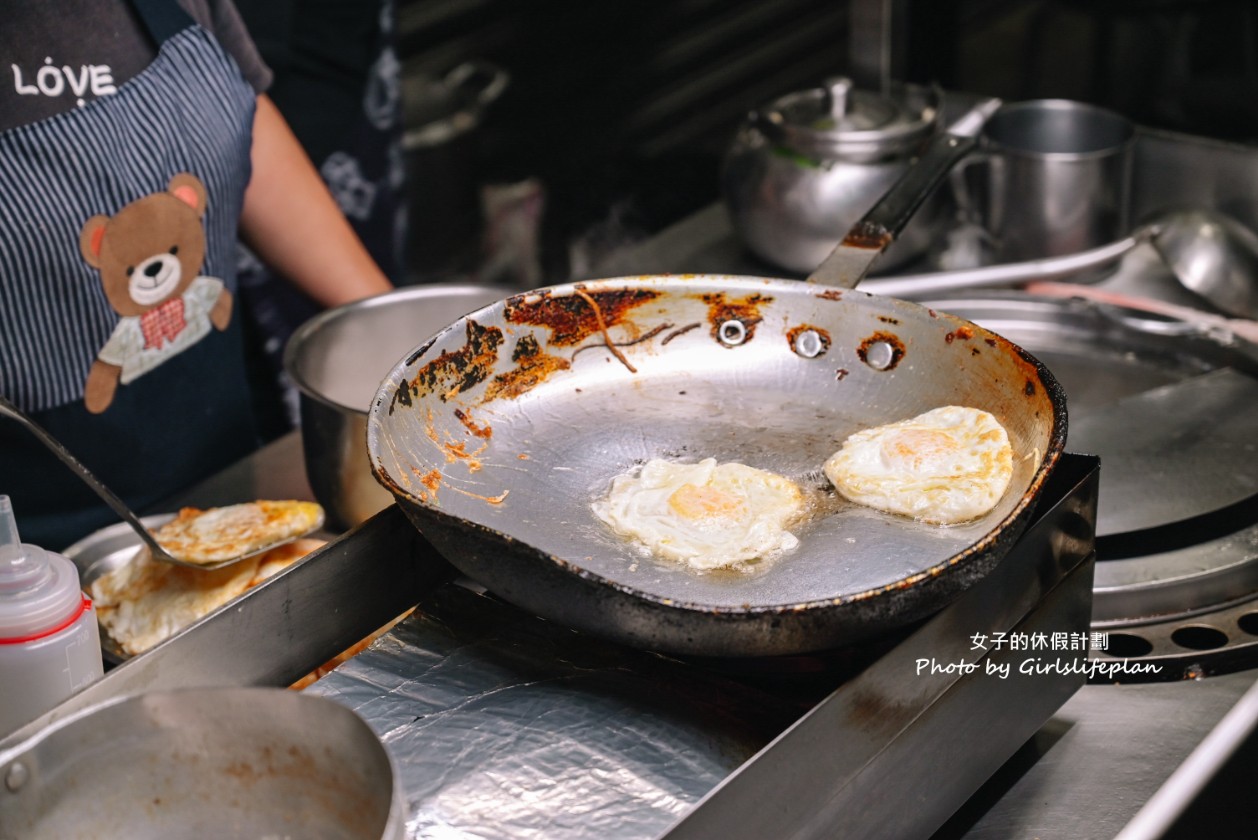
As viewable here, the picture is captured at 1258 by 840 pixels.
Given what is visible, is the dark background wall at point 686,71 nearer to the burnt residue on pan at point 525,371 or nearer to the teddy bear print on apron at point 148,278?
the teddy bear print on apron at point 148,278

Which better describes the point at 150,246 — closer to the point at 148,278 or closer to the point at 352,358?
the point at 148,278

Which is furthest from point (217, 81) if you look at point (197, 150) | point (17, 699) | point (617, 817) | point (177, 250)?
point (617, 817)

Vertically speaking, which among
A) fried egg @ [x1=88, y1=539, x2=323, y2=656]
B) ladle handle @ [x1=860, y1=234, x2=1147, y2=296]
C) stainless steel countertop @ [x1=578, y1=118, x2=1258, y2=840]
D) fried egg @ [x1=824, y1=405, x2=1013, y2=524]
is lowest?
stainless steel countertop @ [x1=578, y1=118, x2=1258, y2=840]

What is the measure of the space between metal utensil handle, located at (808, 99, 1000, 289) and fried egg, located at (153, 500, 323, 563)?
62 cm

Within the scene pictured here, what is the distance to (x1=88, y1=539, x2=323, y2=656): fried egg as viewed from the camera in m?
1.28

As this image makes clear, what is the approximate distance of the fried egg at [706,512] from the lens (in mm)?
1091

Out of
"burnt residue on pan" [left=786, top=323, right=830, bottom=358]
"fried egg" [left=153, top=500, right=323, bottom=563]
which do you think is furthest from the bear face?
"burnt residue on pan" [left=786, top=323, right=830, bottom=358]

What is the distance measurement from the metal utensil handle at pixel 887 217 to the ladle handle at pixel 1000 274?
23cm

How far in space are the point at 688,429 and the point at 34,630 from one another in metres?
0.62

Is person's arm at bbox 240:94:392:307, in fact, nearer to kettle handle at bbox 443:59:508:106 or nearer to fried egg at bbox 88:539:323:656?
fried egg at bbox 88:539:323:656

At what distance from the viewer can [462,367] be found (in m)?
1.23

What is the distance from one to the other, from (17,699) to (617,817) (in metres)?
0.50

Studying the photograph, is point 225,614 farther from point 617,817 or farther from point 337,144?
point 337,144

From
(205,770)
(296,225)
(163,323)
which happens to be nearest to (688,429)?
(205,770)
